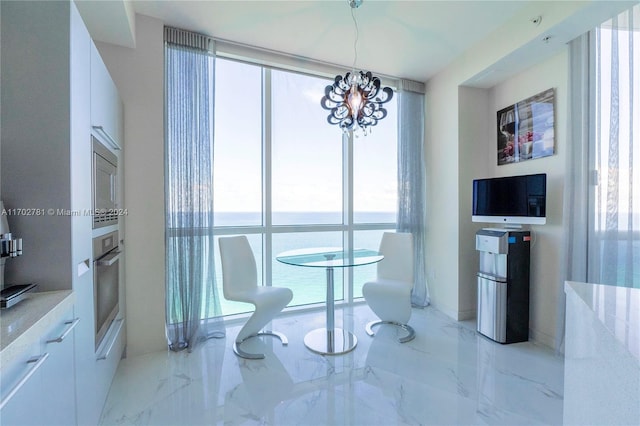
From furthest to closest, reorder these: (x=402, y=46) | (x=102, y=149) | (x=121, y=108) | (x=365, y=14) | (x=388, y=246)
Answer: (x=388, y=246)
(x=402, y=46)
(x=365, y=14)
(x=121, y=108)
(x=102, y=149)

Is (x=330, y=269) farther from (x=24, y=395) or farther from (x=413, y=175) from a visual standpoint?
(x=24, y=395)

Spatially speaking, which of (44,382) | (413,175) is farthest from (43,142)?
(413,175)

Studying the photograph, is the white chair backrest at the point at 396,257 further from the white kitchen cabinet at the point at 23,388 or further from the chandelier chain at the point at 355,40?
the white kitchen cabinet at the point at 23,388

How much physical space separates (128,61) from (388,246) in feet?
9.93

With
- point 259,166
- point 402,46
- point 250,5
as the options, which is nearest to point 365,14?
point 402,46

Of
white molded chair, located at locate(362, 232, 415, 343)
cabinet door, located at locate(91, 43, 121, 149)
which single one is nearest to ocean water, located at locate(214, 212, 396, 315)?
white molded chair, located at locate(362, 232, 415, 343)

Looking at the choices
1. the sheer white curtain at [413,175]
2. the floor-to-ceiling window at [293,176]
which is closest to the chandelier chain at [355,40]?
the floor-to-ceiling window at [293,176]

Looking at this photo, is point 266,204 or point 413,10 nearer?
point 413,10

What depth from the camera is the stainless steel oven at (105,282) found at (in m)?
1.63

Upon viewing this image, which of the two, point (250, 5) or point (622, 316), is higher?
point (250, 5)

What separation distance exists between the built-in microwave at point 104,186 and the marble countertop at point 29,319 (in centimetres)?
55

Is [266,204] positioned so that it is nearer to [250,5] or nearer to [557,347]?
[250,5]

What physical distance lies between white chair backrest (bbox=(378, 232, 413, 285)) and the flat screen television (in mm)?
769

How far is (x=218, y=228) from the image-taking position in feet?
9.98
